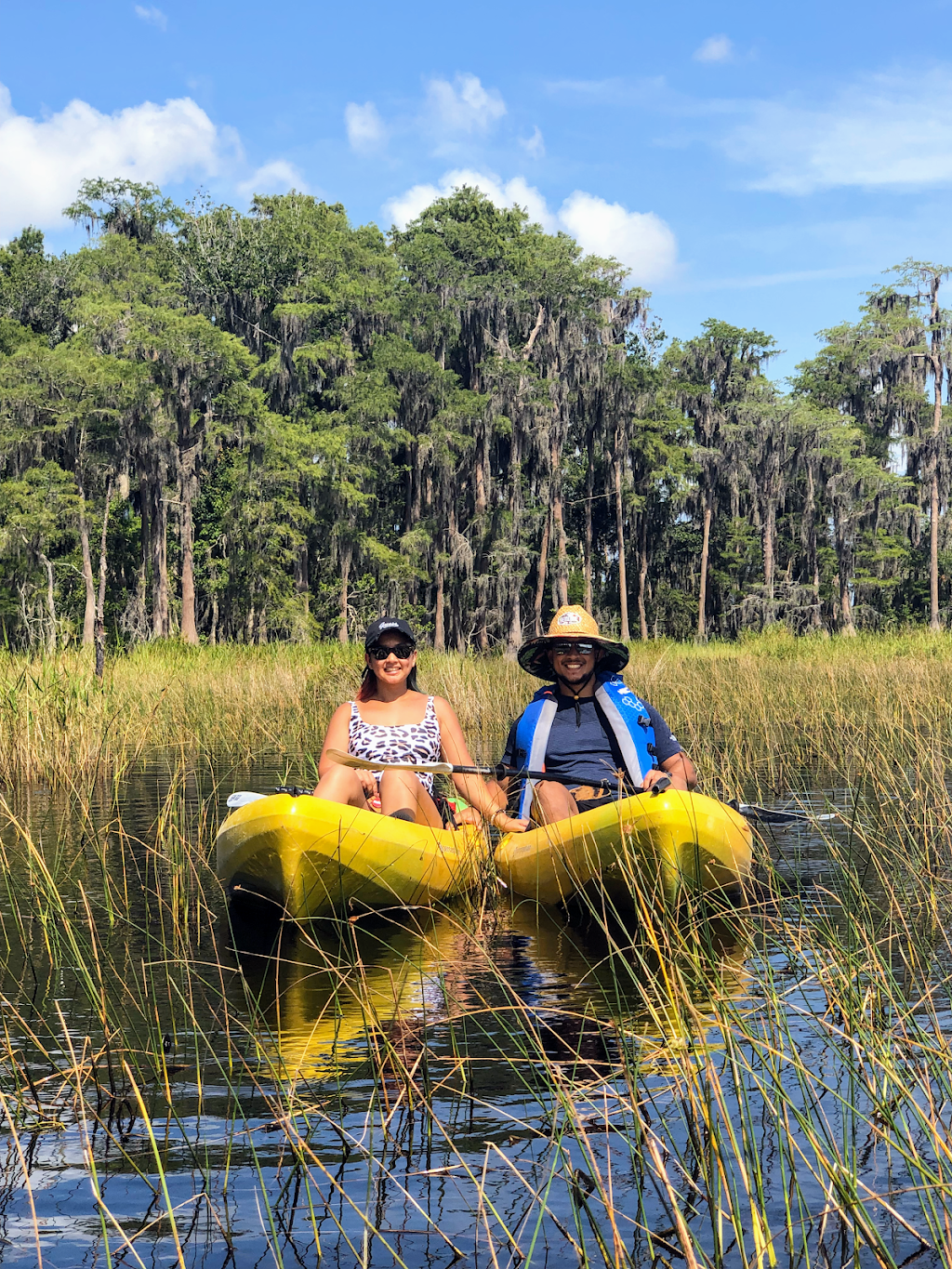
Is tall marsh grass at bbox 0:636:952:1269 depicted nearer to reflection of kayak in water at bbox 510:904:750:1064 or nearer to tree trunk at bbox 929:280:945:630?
reflection of kayak in water at bbox 510:904:750:1064

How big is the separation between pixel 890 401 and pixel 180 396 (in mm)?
22354

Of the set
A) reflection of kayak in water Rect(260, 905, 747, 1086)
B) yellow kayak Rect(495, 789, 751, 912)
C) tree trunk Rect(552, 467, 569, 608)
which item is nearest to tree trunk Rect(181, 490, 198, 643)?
tree trunk Rect(552, 467, 569, 608)

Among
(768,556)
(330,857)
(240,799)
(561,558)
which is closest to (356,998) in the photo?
(330,857)

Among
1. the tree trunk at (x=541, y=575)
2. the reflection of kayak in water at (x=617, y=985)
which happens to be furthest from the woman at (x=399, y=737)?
the tree trunk at (x=541, y=575)

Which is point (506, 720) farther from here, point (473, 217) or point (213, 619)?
point (473, 217)

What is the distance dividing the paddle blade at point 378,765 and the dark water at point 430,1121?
2.87ft

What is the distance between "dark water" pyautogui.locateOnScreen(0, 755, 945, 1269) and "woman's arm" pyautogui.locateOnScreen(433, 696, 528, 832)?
111 cm

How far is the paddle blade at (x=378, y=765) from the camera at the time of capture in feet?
18.1

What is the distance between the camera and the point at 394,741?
6.14 metres

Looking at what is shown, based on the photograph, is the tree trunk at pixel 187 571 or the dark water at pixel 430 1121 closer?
the dark water at pixel 430 1121

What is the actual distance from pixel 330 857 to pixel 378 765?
466 millimetres

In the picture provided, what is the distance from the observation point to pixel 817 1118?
3.19m

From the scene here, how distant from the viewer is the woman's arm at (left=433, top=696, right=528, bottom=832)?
607 cm

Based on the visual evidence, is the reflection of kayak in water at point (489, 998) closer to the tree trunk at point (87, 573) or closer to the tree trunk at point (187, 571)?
the tree trunk at point (87, 573)
